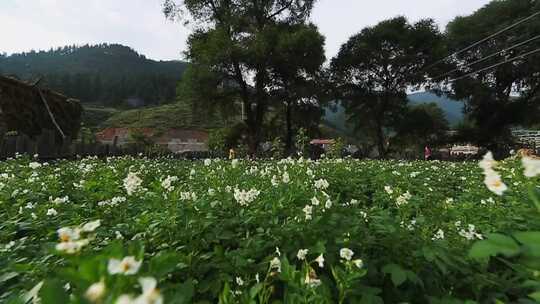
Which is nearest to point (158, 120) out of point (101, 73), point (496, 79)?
point (101, 73)

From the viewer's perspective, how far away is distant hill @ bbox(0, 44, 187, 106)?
117375 mm

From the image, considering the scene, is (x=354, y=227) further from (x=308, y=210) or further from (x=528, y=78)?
(x=528, y=78)

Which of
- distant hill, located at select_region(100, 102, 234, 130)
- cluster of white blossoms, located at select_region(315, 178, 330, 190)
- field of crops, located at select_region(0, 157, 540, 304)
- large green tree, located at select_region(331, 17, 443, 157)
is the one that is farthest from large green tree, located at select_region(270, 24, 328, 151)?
distant hill, located at select_region(100, 102, 234, 130)

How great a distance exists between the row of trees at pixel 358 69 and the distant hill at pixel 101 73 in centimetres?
6085

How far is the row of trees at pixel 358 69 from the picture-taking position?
97.5ft

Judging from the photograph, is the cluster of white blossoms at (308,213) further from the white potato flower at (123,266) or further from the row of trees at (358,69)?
the row of trees at (358,69)

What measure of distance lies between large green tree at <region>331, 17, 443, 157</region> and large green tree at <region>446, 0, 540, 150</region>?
374 centimetres

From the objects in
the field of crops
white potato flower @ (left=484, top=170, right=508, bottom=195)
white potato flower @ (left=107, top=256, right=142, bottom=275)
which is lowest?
the field of crops

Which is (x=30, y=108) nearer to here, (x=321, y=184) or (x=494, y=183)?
(x=321, y=184)

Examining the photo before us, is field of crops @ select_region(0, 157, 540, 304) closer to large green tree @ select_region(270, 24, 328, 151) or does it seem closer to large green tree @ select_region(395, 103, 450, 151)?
large green tree @ select_region(270, 24, 328, 151)

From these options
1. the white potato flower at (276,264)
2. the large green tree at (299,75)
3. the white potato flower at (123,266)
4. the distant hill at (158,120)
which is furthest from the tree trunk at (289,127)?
the distant hill at (158,120)

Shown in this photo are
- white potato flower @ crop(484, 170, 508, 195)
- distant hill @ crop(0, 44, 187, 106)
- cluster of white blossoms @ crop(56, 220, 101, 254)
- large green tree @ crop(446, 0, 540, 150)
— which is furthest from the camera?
distant hill @ crop(0, 44, 187, 106)

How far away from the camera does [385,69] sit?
37.9 metres

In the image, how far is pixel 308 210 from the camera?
7.97ft
